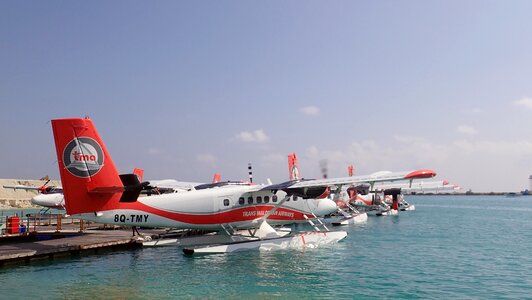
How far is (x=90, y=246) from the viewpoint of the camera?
68.4ft

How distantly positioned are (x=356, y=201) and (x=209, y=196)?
46.3 metres

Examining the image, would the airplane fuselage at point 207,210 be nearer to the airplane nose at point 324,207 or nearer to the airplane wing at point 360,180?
the airplane nose at point 324,207

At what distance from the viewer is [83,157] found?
18.0 meters

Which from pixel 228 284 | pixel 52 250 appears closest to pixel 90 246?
pixel 52 250

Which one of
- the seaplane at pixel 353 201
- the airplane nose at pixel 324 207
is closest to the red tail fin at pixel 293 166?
the seaplane at pixel 353 201

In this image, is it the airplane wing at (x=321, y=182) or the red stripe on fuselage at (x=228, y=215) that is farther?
the red stripe on fuselage at (x=228, y=215)

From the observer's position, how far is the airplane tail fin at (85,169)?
1755 centimetres

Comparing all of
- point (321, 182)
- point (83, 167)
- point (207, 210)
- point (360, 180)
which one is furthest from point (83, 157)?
point (360, 180)

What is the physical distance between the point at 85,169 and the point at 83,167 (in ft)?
0.41

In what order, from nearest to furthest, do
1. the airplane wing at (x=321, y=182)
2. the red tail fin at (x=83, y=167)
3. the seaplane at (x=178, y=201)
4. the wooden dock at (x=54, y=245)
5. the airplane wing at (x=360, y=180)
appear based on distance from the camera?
the red tail fin at (x=83, y=167) → the seaplane at (x=178, y=201) → the wooden dock at (x=54, y=245) → the airplane wing at (x=360, y=180) → the airplane wing at (x=321, y=182)

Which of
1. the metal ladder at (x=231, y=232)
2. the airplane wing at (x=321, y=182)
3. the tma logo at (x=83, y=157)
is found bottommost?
the metal ladder at (x=231, y=232)

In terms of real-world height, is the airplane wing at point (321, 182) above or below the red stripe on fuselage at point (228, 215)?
above

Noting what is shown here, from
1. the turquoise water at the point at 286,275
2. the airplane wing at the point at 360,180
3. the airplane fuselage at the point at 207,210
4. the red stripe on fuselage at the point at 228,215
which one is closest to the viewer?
the turquoise water at the point at 286,275

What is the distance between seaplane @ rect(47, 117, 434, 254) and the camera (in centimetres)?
1778
